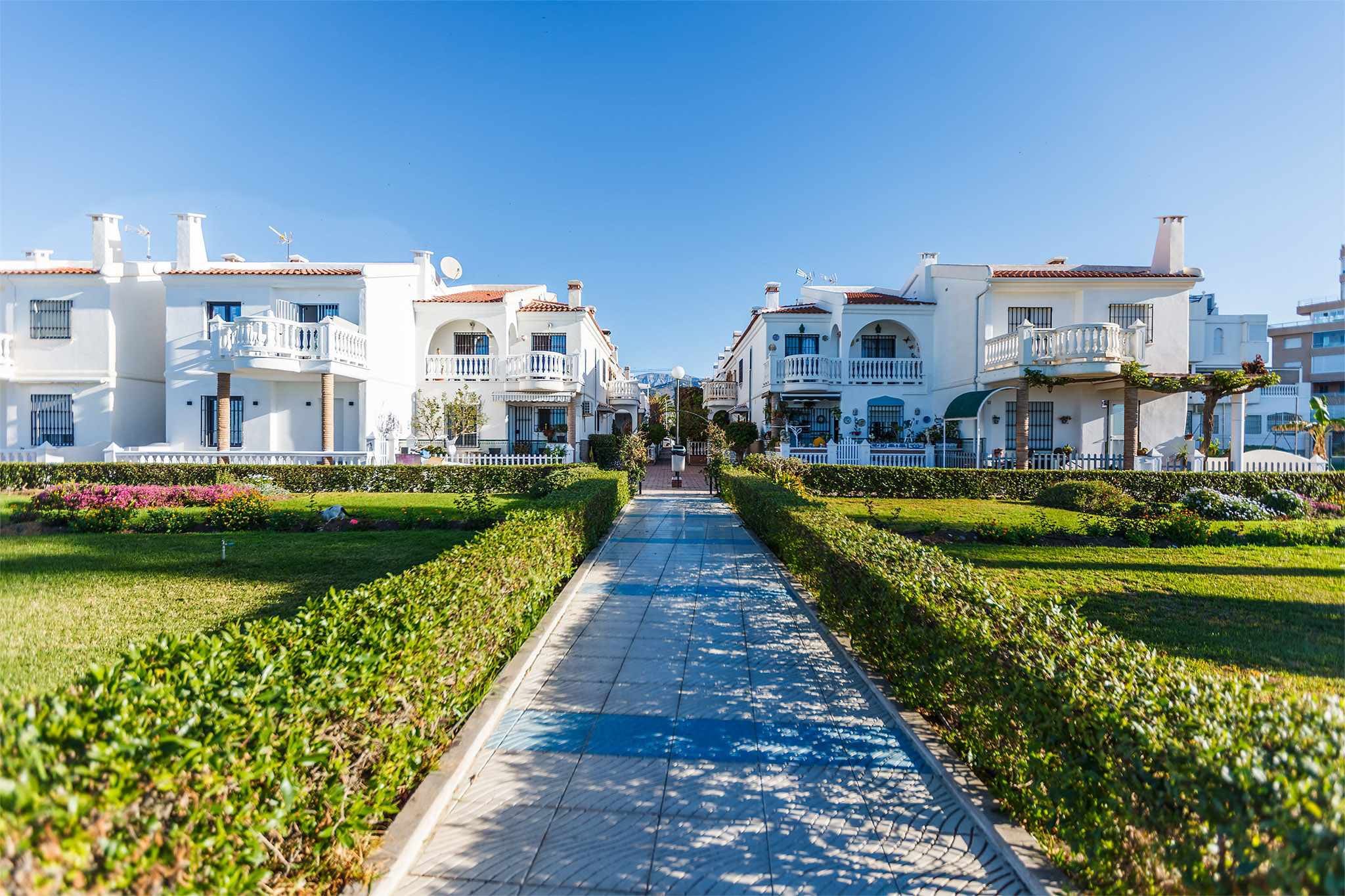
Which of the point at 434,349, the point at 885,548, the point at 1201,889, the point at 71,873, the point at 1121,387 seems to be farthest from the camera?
the point at 434,349

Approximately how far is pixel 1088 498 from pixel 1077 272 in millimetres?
12302

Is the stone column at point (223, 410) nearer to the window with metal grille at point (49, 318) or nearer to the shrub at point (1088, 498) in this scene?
the window with metal grille at point (49, 318)

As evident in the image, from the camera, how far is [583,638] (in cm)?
585

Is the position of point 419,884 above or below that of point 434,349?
below

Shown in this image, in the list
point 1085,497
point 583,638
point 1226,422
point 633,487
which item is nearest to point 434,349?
point 633,487

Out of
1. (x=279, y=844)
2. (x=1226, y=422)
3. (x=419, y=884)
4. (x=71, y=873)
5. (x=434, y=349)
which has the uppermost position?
(x=434, y=349)

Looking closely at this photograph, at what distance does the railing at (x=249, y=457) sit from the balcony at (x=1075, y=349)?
850 inches

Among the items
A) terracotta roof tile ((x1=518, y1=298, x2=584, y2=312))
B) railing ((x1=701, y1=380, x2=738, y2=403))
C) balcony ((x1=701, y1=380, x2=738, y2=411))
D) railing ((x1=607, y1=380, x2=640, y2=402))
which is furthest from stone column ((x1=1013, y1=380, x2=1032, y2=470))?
railing ((x1=607, y1=380, x2=640, y2=402))

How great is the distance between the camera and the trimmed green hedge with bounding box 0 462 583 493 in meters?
16.1

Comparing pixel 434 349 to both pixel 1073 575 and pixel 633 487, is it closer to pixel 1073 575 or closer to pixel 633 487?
pixel 633 487

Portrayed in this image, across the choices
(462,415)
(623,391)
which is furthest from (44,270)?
(623,391)

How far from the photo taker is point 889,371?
24406mm

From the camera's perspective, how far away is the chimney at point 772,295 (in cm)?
3147

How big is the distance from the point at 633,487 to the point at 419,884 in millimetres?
16467
